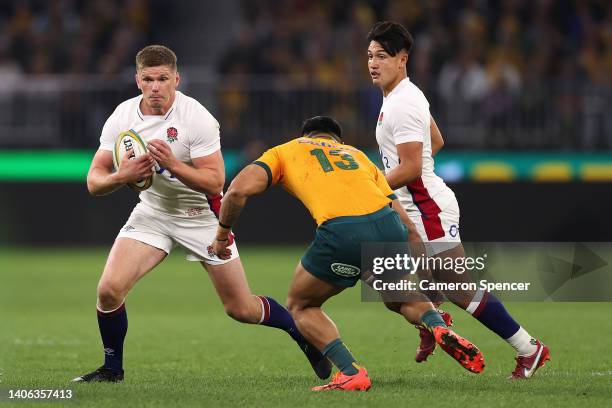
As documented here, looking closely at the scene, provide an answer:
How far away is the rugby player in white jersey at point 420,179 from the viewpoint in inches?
298

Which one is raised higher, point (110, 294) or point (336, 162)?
point (336, 162)

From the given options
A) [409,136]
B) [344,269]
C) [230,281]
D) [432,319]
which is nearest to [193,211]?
[230,281]

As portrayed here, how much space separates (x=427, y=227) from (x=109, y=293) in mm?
2155

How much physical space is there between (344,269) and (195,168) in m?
1.30

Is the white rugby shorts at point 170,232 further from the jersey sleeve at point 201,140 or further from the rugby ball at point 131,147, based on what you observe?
the jersey sleeve at point 201,140

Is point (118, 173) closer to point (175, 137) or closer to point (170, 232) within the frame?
point (175, 137)

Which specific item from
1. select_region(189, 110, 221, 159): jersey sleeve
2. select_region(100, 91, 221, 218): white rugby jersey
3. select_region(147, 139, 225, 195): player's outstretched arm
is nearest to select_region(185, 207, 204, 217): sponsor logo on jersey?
select_region(100, 91, 221, 218): white rugby jersey

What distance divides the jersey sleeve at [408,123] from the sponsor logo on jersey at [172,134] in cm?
143

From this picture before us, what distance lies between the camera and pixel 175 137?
297 inches

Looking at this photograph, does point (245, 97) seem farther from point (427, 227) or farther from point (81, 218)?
point (427, 227)

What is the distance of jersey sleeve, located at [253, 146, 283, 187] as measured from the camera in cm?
688

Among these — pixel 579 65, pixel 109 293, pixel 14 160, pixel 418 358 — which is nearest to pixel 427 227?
pixel 418 358

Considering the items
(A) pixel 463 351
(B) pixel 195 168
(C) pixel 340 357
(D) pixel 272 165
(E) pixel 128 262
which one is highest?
(D) pixel 272 165

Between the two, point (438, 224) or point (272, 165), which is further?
point (438, 224)
